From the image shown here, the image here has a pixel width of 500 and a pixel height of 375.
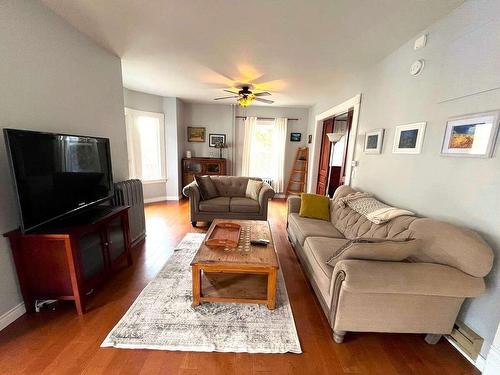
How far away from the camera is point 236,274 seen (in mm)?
2037

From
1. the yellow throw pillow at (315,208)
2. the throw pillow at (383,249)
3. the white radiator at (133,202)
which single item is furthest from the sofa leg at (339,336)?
the white radiator at (133,202)

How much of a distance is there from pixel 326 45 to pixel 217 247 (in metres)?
2.29

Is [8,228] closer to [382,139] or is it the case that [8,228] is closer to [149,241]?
[149,241]

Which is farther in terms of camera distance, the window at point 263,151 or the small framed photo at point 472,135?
the window at point 263,151

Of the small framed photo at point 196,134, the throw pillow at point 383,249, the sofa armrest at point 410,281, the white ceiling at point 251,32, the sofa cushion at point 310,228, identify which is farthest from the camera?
the small framed photo at point 196,134

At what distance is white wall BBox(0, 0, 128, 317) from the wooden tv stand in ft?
0.37

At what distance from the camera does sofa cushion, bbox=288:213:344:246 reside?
7.46 ft

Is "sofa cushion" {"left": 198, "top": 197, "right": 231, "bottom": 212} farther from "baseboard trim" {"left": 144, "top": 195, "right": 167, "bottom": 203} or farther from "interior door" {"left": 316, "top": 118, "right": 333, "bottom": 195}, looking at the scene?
"interior door" {"left": 316, "top": 118, "right": 333, "bottom": 195}

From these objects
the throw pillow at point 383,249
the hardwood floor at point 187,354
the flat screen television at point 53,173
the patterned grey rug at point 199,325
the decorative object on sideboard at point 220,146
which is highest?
the decorative object on sideboard at point 220,146

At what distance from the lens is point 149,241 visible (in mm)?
2932

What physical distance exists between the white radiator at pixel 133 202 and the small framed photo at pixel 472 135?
320 cm

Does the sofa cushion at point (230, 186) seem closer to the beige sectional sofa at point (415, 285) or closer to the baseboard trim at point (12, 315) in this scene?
the beige sectional sofa at point (415, 285)

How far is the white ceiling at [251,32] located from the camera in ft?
5.27

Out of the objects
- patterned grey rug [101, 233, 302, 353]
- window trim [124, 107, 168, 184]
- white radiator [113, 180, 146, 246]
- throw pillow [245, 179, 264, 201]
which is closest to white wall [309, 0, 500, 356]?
patterned grey rug [101, 233, 302, 353]
